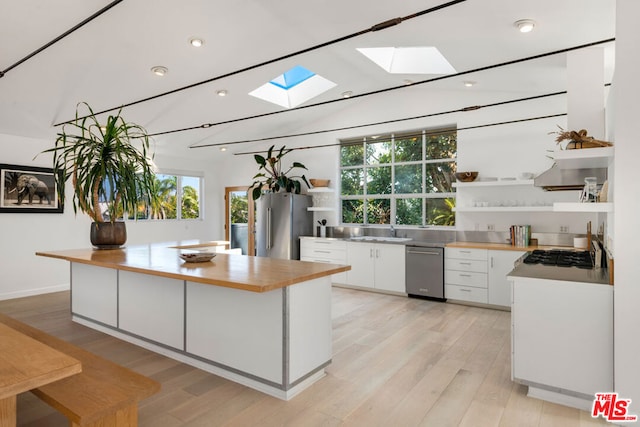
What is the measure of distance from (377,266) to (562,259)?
2.91 meters

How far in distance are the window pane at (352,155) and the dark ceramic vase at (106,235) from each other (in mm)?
4290

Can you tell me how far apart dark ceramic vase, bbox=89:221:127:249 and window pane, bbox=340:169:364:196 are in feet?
13.7

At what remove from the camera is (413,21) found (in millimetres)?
3361

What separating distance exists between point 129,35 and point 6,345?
10.9 feet

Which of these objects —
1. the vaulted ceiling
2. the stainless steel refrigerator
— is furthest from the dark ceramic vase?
the stainless steel refrigerator

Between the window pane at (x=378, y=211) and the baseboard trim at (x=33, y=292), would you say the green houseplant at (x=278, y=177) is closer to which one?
the window pane at (x=378, y=211)

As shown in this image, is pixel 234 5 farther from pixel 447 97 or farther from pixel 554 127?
pixel 554 127

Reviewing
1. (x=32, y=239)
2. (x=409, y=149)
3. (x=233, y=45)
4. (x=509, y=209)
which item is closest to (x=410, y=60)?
(x=409, y=149)

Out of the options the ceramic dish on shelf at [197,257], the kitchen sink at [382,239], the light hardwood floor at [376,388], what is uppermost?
the ceramic dish on shelf at [197,257]

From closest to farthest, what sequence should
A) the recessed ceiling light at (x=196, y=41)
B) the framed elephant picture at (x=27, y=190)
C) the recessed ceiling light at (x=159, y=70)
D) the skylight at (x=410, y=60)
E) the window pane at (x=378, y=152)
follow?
the recessed ceiling light at (x=196, y=41) < the recessed ceiling light at (x=159, y=70) < the skylight at (x=410, y=60) < the framed elephant picture at (x=27, y=190) < the window pane at (x=378, y=152)

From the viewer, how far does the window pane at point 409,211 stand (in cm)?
645

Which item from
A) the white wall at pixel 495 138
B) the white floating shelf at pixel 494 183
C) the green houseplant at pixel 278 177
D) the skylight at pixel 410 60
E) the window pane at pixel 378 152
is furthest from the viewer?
the green houseplant at pixel 278 177

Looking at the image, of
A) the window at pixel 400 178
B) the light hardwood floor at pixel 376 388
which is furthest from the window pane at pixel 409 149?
the light hardwood floor at pixel 376 388

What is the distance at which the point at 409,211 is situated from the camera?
655 cm
